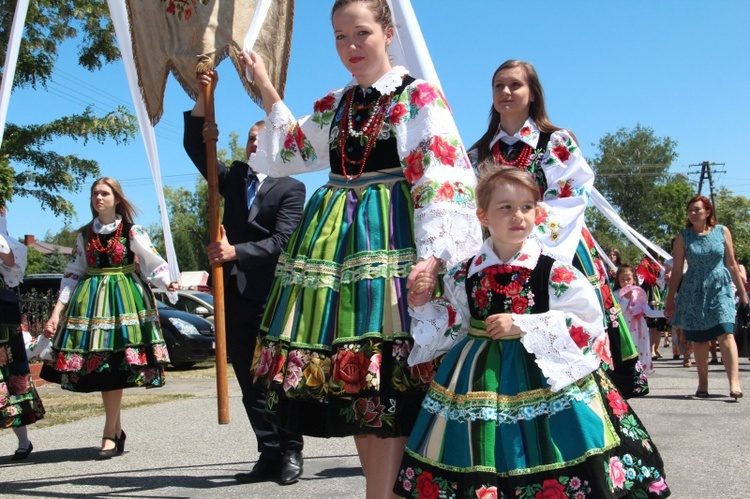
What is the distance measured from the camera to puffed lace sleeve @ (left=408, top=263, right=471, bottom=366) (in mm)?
3025

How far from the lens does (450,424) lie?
2.89m

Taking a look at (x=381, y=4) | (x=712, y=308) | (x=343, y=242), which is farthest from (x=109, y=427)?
(x=712, y=308)

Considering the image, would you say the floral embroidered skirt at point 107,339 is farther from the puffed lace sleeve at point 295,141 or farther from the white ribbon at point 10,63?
the puffed lace sleeve at point 295,141

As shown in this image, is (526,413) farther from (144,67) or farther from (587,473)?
(144,67)

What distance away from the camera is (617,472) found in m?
2.82

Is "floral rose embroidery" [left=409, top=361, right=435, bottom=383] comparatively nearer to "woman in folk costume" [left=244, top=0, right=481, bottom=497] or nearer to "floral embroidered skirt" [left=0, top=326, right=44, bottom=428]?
"woman in folk costume" [left=244, top=0, right=481, bottom=497]

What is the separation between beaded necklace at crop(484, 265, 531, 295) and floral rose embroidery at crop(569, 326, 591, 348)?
0.25m

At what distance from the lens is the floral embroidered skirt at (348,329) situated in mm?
3047

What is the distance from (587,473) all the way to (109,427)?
401cm

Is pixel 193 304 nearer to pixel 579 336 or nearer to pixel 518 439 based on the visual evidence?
pixel 579 336

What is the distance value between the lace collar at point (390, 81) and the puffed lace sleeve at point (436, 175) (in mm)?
55

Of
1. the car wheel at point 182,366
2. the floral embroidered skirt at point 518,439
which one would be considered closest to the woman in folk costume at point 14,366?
the floral embroidered skirt at point 518,439

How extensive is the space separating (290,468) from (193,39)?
235cm

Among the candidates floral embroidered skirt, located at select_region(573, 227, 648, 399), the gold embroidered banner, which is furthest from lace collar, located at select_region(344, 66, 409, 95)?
floral embroidered skirt, located at select_region(573, 227, 648, 399)
